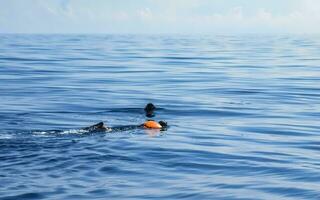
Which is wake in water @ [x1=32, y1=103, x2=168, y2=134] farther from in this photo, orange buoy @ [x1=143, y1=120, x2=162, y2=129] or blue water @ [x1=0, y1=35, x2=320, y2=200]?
blue water @ [x1=0, y1=35, x2=320, y2=200]

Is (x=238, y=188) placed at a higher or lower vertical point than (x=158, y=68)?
lower

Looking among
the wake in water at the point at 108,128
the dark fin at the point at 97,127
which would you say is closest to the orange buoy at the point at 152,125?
the wake in water at the point at 108,128

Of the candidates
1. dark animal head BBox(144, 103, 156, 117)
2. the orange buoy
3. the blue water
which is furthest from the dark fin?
dark animal head BBox(144, 103, 156, 117)

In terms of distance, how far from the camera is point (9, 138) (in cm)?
1847

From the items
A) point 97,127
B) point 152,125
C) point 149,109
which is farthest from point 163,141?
point 149,109

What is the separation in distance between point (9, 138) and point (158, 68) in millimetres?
34979

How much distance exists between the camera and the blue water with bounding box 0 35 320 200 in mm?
13719

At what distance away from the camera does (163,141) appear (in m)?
19.5

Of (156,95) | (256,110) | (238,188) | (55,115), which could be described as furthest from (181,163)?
(156,95)

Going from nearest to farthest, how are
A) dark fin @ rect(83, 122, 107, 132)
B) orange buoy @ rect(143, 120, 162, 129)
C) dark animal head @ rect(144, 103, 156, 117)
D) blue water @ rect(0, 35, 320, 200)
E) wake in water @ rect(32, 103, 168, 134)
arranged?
1. blue water @ rect(0, 35, 320, 200)
2. wake in water @ rect(32, 103, 168, 134)
3. dark fin @ rect(83, 122, 107, 132)
4. orange buoy @ rect(143, 120, 162, 129)
5. dark animal head @ rect(144, 103, 156, 117)

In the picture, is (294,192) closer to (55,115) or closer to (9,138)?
(9,138)

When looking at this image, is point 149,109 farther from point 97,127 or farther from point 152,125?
point 97,127

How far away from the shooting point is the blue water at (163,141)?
13.7 m

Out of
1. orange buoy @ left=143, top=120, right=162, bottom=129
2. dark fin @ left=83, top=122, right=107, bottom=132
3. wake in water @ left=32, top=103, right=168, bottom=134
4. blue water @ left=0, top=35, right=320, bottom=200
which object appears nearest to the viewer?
blue water @ left=0, top=35, right=320, bottom=200
